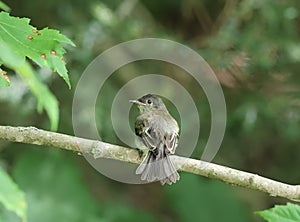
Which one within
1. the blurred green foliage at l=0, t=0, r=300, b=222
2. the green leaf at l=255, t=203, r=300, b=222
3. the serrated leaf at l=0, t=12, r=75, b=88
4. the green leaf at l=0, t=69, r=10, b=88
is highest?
the blurred green foliage at l=0, t=0, r=300, b=222

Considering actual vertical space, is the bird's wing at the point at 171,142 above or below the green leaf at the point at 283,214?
above

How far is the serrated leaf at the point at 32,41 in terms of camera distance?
146 cm

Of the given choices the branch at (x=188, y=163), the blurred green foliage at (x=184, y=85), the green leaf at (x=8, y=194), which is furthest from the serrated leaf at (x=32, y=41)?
the blurred green foliage at (x=184, y=85)

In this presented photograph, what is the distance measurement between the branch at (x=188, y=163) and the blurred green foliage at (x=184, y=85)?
1.55 metres

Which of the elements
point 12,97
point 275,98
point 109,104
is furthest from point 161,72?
point 12,97

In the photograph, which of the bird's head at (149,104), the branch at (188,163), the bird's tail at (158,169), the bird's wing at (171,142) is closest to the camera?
the branch at (188,163)

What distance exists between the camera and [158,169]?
224 centimetres

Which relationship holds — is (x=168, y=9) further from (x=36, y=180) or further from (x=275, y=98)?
(x=36, y=180)

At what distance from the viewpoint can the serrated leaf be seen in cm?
146

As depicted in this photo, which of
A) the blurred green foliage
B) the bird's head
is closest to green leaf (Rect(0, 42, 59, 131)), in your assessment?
the bird's head

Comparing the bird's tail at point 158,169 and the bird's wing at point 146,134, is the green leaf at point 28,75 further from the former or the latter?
the bird's wing at point 146,134

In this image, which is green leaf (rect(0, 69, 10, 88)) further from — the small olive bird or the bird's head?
the bird's head

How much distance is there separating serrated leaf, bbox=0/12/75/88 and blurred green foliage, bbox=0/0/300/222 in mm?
1919

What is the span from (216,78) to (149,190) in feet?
5.43
